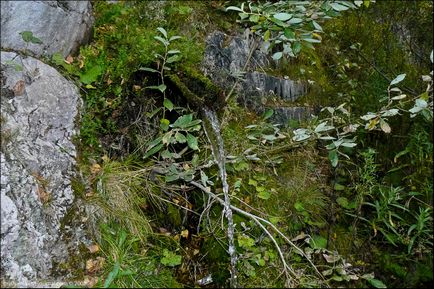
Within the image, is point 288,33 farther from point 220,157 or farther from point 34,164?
point 34,164

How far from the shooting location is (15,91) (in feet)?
7.98

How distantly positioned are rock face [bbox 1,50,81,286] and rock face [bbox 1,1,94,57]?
154 mm

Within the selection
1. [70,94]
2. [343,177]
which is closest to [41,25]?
[70,94]

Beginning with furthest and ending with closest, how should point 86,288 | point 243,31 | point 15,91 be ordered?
point 243,31
point 15,91
point 86,288

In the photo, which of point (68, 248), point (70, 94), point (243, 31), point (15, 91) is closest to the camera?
point (68, 248)

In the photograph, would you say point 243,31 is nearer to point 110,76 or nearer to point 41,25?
point 110,76

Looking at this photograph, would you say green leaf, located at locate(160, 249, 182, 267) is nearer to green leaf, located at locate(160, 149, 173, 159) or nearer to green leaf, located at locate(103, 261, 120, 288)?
green leaf, located at locate(103, 261, 120, 288)

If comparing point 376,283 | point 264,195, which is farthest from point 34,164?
point 376,283

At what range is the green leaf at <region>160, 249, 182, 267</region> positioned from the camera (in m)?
2.31

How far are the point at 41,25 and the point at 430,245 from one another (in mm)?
3271

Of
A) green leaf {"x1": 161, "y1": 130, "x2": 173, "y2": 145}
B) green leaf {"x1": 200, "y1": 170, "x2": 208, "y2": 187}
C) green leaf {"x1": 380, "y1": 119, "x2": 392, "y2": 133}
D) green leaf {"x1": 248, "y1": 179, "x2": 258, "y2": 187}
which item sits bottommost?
green leaf {"x1": 248, "y1": 179, "x2": 258, "y2": 187}

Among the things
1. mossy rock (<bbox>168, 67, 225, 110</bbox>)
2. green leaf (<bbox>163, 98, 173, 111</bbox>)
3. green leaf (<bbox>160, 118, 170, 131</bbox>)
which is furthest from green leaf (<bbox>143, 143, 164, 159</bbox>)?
mossy rock (<bbox>168, 67, 225, 110</bbox>)

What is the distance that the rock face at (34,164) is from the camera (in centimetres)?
198

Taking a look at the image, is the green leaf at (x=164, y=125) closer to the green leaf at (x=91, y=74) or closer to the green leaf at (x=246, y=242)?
the green leaf at (x=91, y=74)
